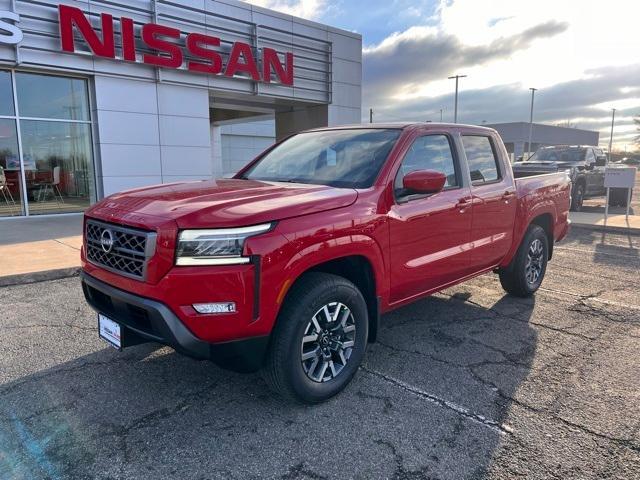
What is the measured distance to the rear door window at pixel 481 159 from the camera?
4414mm

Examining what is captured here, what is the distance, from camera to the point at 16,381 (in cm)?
338

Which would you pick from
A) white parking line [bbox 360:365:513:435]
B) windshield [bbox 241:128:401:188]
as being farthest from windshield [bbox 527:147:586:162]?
white parking line [bbox 360:365:513:435]

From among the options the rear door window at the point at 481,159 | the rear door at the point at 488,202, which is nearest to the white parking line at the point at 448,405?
the rear door at the point at 488,202

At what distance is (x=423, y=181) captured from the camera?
3.33 meters

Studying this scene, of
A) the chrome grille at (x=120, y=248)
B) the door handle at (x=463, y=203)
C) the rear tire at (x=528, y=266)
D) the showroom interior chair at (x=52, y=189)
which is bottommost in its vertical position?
the rear tire at (x=528, y=266)

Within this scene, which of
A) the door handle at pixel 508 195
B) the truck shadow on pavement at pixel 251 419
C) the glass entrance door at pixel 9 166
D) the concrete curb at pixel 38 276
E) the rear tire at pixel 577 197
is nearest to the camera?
the truck shadow on pavement at pixel 251 419

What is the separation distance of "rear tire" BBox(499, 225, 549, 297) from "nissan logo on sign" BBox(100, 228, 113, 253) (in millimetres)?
4032

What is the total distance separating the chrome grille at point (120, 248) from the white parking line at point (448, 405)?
1840 millimetres

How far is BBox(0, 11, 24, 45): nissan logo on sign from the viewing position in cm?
1023

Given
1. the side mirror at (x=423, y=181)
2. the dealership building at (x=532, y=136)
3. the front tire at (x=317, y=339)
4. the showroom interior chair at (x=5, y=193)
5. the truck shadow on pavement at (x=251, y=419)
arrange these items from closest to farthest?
the truck shadow on pavement at (x=251, y=419)
the front tire at (x=317, y=339)
the side mirror at (x=423, y=181)
the showroom interior chair at (x=5, y=193)
the dealership building at (x=532, y=136)

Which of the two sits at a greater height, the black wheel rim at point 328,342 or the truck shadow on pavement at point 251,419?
the black wheel rim at point 328,342

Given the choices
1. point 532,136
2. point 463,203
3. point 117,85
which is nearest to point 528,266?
point 463,203

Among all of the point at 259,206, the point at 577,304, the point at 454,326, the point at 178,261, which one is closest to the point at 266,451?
the point at 178,261

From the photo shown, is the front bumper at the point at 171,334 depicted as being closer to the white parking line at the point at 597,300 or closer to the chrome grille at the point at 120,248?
the chrome grille at the point at 120,248
